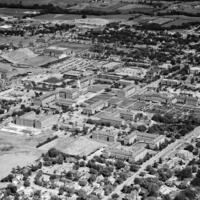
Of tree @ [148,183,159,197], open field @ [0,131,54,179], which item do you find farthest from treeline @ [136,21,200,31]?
tree @ [148,183,159,197]

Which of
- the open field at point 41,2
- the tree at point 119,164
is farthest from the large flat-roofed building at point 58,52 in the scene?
the open field at point 41,2

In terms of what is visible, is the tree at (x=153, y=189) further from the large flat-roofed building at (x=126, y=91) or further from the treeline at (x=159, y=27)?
the treeline at (x=159, y=27)

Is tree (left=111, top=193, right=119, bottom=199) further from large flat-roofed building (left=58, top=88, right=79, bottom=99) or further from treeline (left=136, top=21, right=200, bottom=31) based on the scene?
treeline (left=136, top=21, right=200, bottom=31)

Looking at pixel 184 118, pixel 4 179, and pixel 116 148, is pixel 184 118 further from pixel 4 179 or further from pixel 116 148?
pixel 4 179

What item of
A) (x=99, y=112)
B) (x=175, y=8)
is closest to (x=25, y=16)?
(x=175, y=8)

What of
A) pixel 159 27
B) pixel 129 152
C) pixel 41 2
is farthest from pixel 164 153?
pixel 41 2
